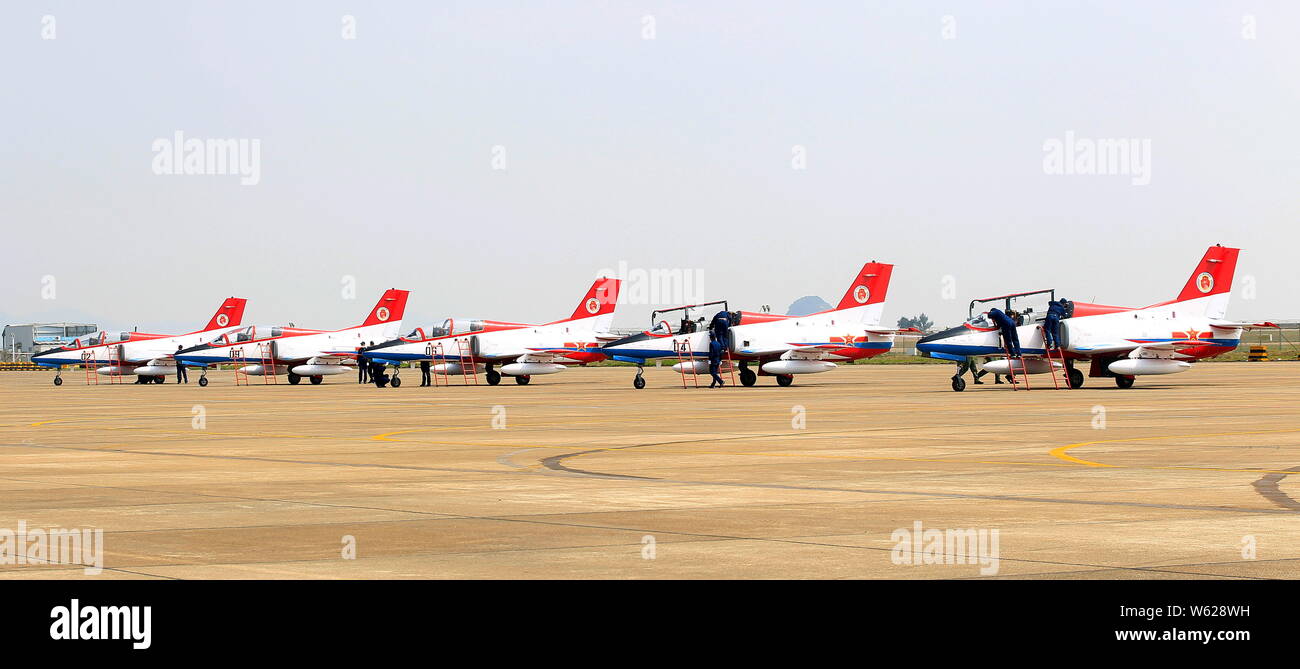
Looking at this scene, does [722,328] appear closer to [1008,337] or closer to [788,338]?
[788,338]

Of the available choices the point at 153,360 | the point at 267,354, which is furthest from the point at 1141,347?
the point at 153,360

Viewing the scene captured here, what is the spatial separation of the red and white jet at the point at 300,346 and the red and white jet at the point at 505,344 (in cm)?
577

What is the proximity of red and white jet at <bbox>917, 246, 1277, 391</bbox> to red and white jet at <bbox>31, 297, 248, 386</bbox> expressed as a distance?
41.0 meters

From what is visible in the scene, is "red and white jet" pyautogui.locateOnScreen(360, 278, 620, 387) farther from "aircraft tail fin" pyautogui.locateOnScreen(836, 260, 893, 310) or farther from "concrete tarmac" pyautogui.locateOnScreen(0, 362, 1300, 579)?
"concrete tarmac" pyautogui.locateOnScreen(0, 362, 1300, 579)

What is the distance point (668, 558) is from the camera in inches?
372

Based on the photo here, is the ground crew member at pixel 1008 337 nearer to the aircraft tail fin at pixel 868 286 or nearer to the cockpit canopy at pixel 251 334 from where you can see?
the aircraft tail fin at pixel 868 286

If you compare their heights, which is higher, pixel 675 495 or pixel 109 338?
pixel 109 338

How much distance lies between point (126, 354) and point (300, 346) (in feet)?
39.2

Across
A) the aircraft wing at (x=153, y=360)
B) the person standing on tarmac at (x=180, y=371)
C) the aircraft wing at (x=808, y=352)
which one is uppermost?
the aircraft wing at (x=808, y=352)

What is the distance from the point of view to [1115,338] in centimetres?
4691

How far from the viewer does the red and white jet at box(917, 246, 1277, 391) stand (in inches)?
1842

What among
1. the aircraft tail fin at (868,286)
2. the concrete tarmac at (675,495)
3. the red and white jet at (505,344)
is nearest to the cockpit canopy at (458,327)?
the red and white jet at (505,344)

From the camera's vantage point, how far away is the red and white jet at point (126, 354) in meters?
71.1

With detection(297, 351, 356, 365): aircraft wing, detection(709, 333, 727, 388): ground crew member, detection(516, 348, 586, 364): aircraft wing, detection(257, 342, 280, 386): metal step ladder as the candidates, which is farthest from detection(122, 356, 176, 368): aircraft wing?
detection(709, 333, 727, 388): ground crew member
